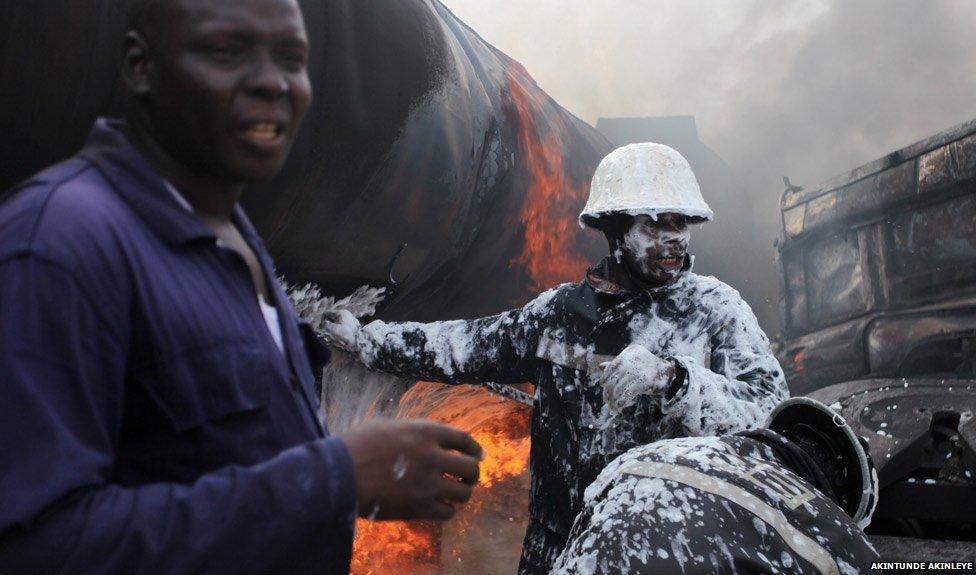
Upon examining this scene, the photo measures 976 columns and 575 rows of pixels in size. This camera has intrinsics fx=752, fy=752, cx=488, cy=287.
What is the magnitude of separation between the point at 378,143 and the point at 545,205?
6.32 feet

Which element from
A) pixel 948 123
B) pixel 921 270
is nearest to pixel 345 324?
pixel 921 270

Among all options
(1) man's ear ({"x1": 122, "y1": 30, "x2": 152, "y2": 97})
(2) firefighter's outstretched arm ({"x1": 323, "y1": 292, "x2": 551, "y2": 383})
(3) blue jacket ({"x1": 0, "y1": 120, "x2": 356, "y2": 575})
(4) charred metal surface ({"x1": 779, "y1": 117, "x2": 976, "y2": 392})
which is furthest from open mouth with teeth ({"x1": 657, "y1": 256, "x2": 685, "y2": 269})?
(4) charred metal surface ({"x1": 779, "y1": 117, "x2": 976, "y2": 392})

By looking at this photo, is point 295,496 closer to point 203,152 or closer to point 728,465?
point 203,152

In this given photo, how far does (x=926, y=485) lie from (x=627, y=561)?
6.82 feet

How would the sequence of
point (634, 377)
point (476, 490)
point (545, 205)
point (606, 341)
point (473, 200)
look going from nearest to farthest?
point (634, 377) → point (606, 341) → point (473, 200) → point (545, 205) → point (476, 490)

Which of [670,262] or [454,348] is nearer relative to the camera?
[670,262]

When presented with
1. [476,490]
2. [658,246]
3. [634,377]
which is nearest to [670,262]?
[658,246]

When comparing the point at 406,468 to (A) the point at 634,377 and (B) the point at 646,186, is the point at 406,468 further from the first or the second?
(B) the point at 646,186

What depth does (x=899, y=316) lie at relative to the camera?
583 centimetres

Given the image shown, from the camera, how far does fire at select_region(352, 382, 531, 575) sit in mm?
4605

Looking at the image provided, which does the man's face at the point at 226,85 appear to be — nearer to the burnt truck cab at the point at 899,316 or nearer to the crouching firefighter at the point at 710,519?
the crouching firefighter at the point at 710,519

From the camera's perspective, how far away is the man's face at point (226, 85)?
0.91 m

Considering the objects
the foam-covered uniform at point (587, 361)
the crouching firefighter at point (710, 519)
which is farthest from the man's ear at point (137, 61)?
the foam-covered uniform at point (587, 361)

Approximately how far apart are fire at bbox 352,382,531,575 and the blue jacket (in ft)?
10.7
